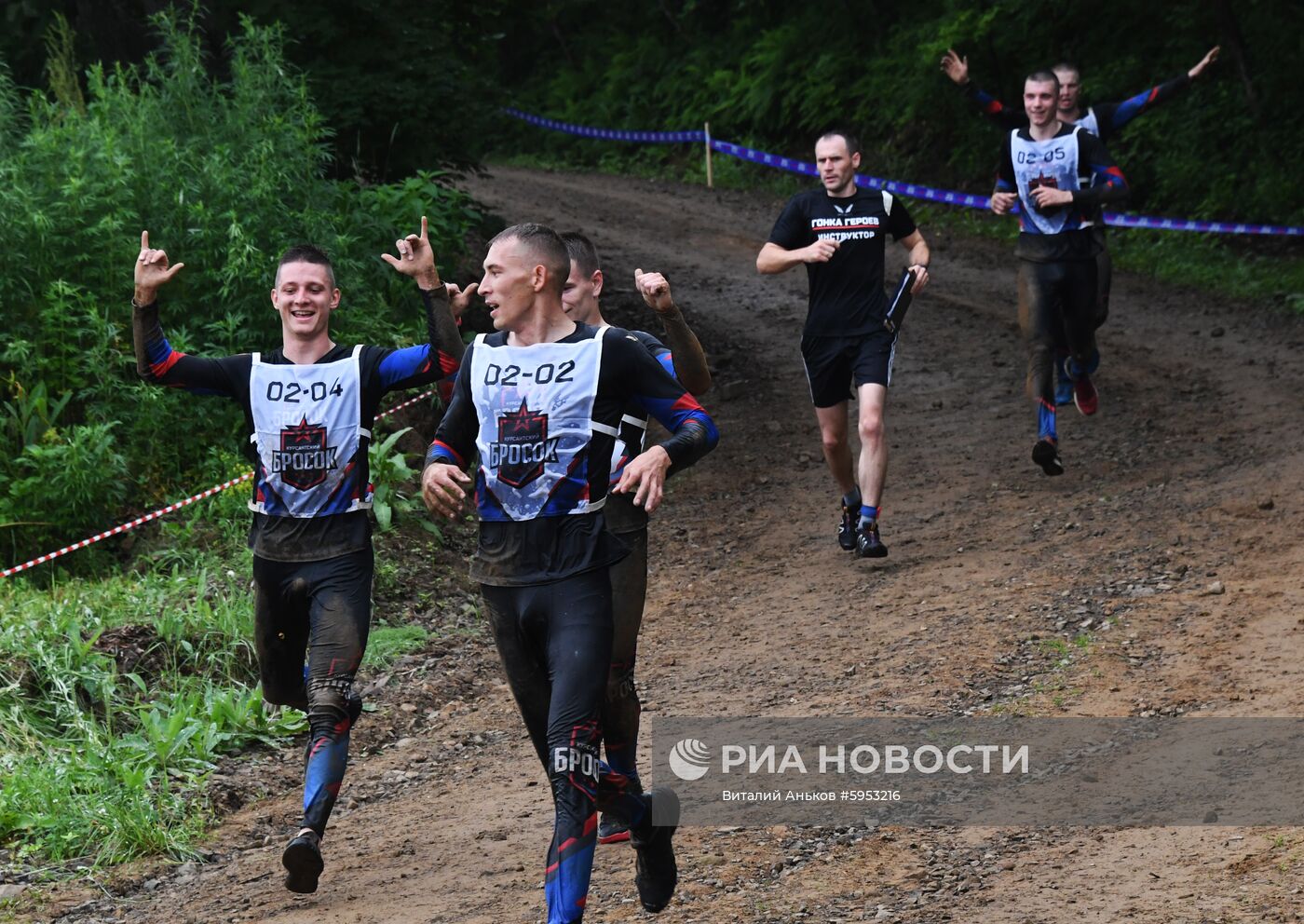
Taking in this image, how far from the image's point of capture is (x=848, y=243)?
9180 mm

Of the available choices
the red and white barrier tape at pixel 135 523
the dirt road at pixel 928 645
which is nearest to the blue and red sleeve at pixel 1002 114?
the dirt road at pixel 928 645

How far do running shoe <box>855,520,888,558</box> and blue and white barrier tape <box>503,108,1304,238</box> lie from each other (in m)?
3.17

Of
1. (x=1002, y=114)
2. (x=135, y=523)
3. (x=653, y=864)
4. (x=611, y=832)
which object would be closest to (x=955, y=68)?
(x=1002, y=114)

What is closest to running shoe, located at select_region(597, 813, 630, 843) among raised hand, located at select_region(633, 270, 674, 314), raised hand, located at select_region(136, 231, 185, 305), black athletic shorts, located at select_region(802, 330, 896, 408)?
raised hand, located at select_region(633, 270, 674, 314)

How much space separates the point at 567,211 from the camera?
23.7 metres

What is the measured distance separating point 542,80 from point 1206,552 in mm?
29648

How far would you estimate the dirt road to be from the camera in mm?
5230

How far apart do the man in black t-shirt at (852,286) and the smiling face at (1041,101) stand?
1.67 meters

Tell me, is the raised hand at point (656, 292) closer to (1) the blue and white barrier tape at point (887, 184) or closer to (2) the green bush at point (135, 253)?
(2) the green bush at point (135, 253)

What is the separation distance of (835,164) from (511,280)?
14.7 feet

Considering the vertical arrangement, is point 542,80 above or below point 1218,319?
above

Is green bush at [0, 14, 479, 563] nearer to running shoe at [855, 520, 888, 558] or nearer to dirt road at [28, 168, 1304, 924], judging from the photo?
dirt road at [28, 168, 1304, 924]

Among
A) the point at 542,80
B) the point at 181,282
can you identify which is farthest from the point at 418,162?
the point at 542,80

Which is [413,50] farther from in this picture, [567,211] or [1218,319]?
[567,211]
